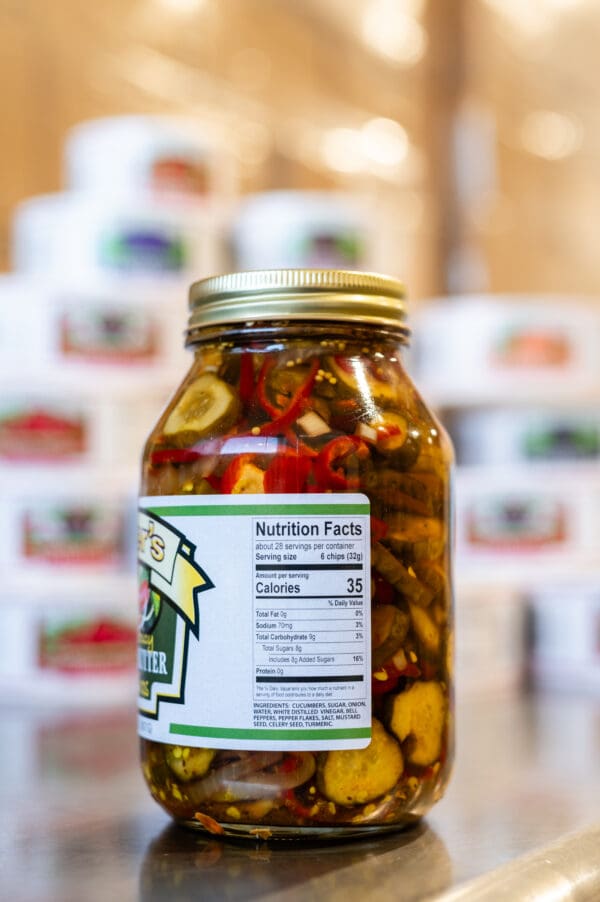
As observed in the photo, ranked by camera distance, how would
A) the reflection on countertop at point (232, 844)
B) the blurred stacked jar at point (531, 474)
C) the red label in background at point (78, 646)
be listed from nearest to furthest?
the reflection on countertop at point (232, 844), the red label in background at point (78, 646), the blurred stacked jar at point (531, 474)

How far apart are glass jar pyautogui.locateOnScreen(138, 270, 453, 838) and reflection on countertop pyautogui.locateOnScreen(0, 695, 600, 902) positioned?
→ 0.06 ft

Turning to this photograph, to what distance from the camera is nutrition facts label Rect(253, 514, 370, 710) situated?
54 cm

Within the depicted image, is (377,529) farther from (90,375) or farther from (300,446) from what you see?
(90,375)

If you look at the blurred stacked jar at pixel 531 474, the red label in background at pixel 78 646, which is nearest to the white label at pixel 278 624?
the red label in background at pixel 78 646

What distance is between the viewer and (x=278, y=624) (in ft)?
1.79

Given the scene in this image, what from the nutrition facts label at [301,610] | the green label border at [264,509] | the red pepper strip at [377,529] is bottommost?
the nutrition facts label at [301,610]

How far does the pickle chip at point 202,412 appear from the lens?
57cm

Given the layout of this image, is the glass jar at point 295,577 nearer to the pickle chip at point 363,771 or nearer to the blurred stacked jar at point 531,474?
the pickle chip at point 363,771

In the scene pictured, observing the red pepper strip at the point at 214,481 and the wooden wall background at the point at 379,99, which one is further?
the wooden wall background at the point at 379,99

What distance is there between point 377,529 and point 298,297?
12cm

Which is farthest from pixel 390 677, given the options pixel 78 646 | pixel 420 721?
pixel 78 646

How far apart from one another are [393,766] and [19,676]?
66 cm

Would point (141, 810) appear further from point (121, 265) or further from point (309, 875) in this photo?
point (121, 265)

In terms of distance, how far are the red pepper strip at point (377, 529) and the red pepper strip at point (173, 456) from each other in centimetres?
9
